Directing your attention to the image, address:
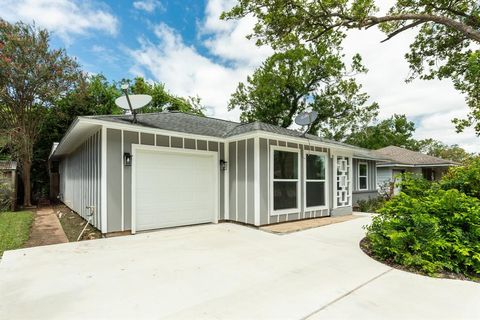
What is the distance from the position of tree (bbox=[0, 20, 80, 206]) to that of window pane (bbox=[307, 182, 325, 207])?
12.4m

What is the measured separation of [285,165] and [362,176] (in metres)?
7.80

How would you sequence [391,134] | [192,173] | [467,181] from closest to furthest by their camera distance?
1. [467,181]
2. [192,173]
3. [391,134]

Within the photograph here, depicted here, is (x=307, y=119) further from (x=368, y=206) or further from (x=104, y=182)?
(x=368, y=206)

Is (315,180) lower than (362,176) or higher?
higher

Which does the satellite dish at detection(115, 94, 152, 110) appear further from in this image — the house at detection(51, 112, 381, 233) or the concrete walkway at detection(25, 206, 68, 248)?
the concrete walkway at detection(25, 206, 68, 248)

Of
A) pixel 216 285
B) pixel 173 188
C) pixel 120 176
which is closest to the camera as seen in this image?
pixel 216 285

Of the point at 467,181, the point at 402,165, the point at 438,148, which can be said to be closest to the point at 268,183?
the point at 467,181

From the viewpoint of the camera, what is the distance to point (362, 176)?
43.3 feet

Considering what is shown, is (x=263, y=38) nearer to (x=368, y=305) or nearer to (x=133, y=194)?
(x=133, y=194)

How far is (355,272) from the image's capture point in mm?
3574

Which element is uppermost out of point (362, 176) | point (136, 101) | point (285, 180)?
point (136, 101)

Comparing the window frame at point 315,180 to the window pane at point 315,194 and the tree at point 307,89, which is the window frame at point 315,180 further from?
the tree at point 307,89

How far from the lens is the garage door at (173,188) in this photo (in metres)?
5.98

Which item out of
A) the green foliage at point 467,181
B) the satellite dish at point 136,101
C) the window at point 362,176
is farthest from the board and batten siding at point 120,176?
the window at point 362,176
